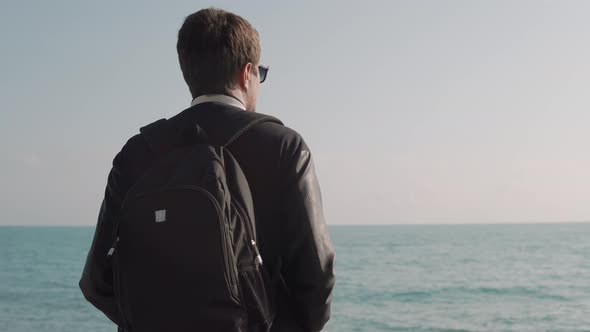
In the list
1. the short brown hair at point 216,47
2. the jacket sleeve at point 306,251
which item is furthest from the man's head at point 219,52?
the jacket sleeve at point 306,251

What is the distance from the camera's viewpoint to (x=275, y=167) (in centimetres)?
204

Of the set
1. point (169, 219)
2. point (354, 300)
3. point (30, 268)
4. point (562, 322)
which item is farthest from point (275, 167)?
point (30, 268)

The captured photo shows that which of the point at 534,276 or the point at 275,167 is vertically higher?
the point at 275,167

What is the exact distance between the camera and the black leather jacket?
1.99 m

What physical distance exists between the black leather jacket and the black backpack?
0.06 meters

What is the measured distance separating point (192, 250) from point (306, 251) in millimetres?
320

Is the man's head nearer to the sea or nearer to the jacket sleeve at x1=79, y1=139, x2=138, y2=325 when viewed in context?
the jacket sleeve at x1=79, y1=139, x2=138, y2=325

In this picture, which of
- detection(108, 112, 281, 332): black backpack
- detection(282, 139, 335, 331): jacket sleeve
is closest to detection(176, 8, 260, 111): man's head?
detection(108, 112, 281, 332): black backpack

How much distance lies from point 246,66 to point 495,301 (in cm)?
2036

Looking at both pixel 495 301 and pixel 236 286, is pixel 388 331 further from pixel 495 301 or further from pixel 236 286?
pixel 236 286

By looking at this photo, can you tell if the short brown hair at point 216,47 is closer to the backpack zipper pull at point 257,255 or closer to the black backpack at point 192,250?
the black backpack at point 192,250

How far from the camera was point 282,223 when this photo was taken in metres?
2.02

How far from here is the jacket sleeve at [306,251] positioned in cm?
198

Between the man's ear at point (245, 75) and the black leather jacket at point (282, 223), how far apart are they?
105 mm
